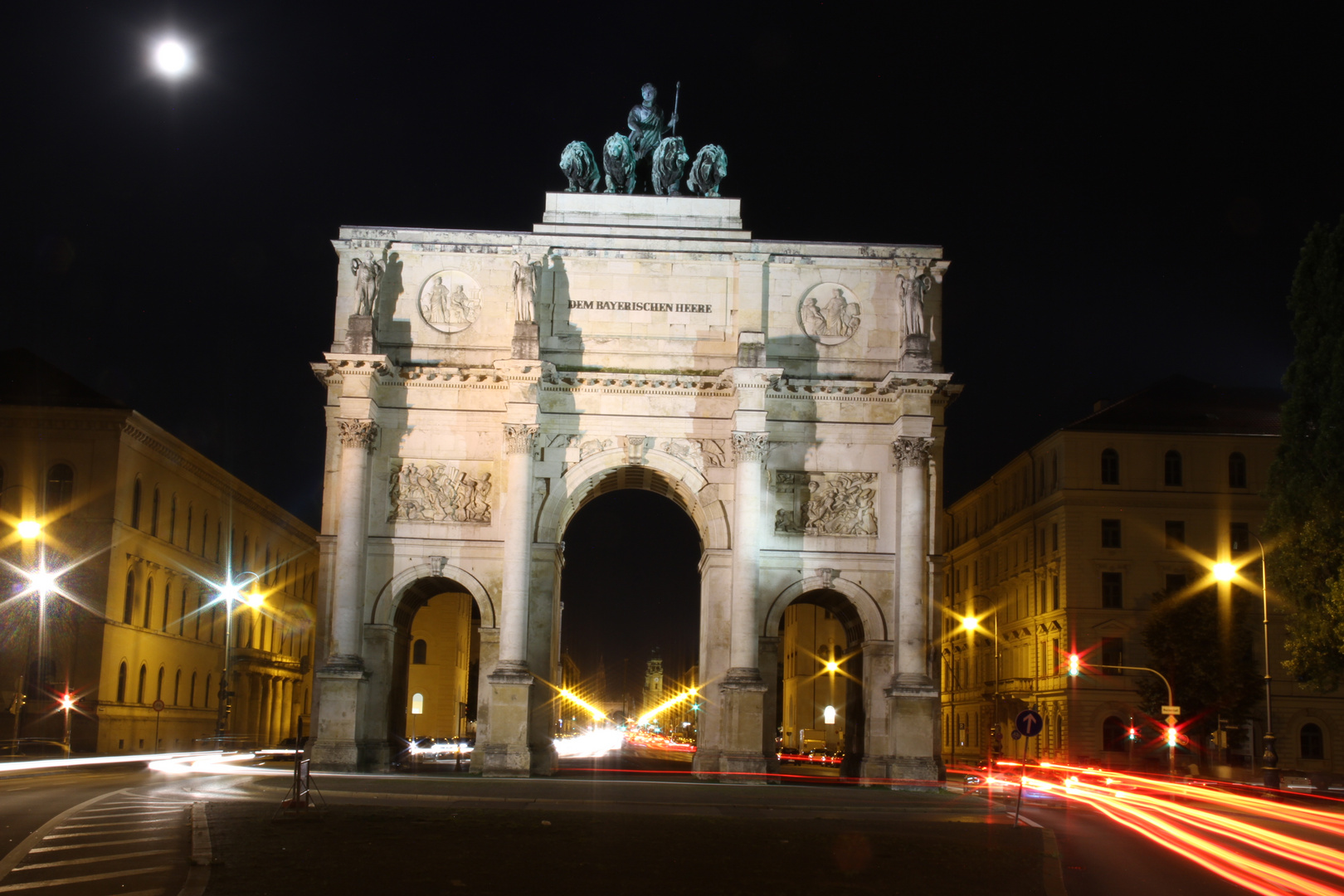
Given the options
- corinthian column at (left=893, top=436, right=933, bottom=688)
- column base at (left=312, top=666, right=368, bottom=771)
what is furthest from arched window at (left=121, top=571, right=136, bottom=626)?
corinthian column at (left=893, top=436, right=933, bottom=688)

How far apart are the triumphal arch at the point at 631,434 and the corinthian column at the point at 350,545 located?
6cm

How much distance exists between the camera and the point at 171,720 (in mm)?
56031

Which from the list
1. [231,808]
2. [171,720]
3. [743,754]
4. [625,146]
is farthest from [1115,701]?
[231,808]

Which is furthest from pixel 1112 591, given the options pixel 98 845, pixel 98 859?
pixel 98 859

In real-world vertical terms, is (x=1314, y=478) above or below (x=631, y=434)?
below

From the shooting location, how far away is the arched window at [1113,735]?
2179 inches

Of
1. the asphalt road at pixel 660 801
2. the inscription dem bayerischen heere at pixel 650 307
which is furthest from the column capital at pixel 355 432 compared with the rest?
the asphalt road at pixel 660 801

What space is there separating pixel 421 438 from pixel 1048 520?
107 ft

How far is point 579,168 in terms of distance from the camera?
127 ft

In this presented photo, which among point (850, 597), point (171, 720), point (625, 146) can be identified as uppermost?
point (625, 146)

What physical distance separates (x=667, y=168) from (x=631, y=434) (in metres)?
7.77

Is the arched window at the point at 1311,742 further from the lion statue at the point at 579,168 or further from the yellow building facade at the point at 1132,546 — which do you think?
the lion statue at the point at 579,168

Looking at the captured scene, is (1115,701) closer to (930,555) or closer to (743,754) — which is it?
(930,555)

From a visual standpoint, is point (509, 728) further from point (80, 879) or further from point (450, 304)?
point (80, 879)
